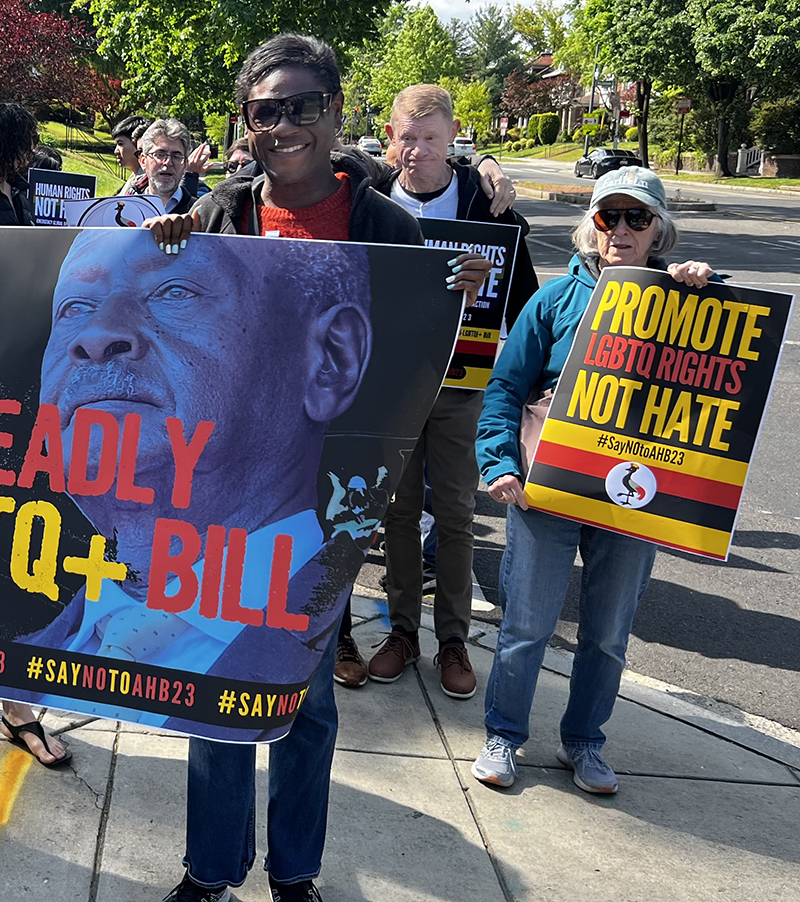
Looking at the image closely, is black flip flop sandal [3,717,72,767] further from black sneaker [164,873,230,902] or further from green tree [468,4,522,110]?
green tree [468,4,522,110]

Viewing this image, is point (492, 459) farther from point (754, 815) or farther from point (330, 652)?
point (754, 815)

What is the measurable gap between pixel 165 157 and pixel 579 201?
28.0 metres

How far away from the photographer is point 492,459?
322 cm

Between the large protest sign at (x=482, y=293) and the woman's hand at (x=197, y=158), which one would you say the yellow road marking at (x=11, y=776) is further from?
the woman's hand at (x=197, y=158)

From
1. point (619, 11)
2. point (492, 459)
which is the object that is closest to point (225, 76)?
point (492, 459)

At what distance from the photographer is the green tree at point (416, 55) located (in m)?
68.4

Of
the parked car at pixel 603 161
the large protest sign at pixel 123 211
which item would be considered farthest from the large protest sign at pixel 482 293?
the parked car at pixel 603 161

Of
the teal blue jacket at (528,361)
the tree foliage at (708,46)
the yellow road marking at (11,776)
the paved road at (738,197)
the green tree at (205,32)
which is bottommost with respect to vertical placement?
the yellow road marking at (11,776)

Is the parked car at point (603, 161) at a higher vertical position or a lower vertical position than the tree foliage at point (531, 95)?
lower

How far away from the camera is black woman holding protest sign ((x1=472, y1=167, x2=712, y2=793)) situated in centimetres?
317

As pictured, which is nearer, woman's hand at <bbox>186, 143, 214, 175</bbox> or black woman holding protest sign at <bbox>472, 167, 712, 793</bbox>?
black woman holding protest sign at <bbox>472, 167, 712, 793</bbox>

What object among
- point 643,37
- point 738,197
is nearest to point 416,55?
point 643,37

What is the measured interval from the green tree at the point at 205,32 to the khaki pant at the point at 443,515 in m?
13.8

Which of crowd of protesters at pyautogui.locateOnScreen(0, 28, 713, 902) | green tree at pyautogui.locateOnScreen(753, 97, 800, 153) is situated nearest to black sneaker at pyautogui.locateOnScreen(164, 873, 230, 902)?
crowd of protesters at pyautogui.locateOnScreen(0, 28, 713, 902)
